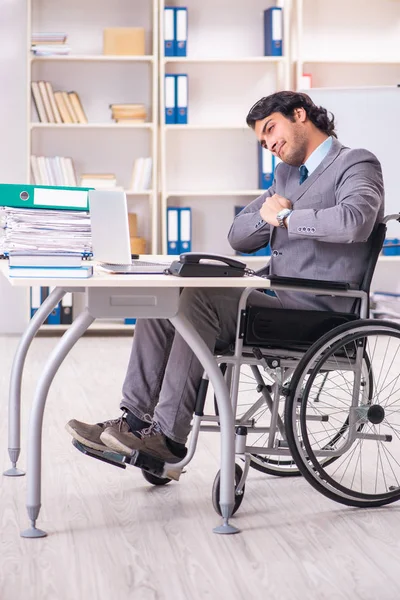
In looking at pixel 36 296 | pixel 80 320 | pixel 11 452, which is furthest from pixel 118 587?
pixel 36 296

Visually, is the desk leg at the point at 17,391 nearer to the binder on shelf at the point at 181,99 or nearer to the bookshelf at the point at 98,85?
the bookshelf at the point at 98,85

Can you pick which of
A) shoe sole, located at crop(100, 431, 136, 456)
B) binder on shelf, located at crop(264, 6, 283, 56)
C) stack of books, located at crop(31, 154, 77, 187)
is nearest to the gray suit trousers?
shoe sole, located at crop(100, 431, 136, 456)

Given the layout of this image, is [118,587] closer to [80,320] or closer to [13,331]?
[80,320]

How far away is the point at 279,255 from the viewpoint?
251 centimetres

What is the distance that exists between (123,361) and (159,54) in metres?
2.13

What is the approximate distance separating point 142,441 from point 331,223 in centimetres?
71

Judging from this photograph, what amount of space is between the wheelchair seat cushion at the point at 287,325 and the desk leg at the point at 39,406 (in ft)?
1.41

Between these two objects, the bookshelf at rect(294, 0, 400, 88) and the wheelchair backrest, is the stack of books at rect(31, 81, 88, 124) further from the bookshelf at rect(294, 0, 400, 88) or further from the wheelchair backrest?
the wheelchair backrest

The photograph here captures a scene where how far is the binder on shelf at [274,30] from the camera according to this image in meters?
5.83

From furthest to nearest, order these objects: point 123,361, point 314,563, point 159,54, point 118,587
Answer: point 159,54 < point 123,361 < point 314,563 < point 118,587

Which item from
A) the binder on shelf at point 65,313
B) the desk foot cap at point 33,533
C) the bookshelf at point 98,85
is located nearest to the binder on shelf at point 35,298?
the binder on shelf at point 65,313

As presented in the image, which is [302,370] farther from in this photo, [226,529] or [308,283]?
[226,529]

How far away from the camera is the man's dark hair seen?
8.37ft

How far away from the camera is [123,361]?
15.9ft
